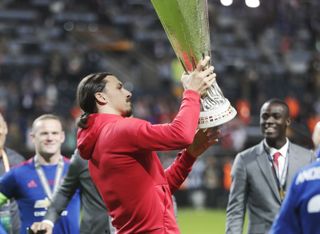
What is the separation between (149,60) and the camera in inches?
966

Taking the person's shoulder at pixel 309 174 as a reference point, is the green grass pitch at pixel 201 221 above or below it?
below

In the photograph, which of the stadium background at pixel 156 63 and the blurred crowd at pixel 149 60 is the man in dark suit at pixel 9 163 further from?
the blurred crowd at pixel 149 60

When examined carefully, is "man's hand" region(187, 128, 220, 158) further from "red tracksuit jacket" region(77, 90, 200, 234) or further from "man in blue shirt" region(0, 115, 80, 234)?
"man in blue shirt" region(0, 115, 80, 234)

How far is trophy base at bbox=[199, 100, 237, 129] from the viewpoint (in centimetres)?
436

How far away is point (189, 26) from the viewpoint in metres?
4.19

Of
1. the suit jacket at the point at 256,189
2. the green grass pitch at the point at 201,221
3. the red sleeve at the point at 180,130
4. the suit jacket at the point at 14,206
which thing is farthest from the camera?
the green grass pitch at the point at 201,221

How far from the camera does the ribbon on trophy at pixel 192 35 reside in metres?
4.16

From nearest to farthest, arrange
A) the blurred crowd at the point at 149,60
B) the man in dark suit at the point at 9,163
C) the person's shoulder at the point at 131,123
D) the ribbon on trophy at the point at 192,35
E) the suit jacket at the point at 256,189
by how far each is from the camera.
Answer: the ribbon on trophy at the point at 192,35, the person's shoulder at the point at 131,123, the suit jacket at the point at 256,189, the man in dark suit at the point at 9,163, the blurred crowd at the point at 149,60

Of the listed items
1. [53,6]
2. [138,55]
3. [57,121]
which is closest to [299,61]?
[138,55]

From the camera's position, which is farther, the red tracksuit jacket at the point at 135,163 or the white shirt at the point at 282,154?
the white shirt at the point at 282,154

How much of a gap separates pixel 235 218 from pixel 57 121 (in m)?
1.90

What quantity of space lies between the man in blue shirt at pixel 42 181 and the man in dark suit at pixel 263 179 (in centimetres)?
136

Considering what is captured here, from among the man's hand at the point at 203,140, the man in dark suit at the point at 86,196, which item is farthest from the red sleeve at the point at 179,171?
the man in dark suit at the point at 86,196

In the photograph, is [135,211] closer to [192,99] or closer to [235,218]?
[192,99]
